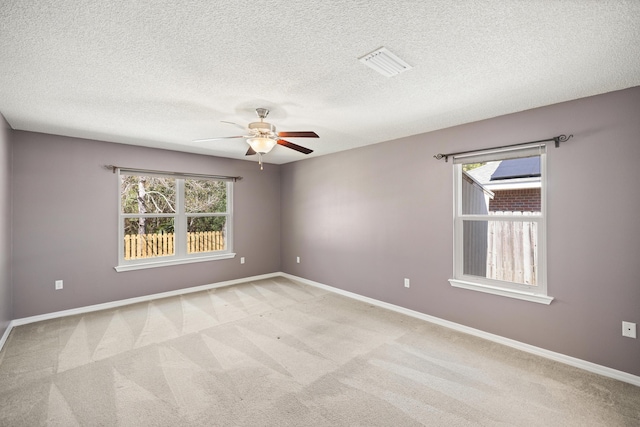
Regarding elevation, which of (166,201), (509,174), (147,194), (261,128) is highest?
(261,128)

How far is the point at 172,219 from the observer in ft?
16.0

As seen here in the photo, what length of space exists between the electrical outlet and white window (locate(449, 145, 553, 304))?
1.65 ft

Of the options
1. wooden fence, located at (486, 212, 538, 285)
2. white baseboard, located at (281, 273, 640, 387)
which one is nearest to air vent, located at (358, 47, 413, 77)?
wooden fence, located at (486, 212, 538, 285)

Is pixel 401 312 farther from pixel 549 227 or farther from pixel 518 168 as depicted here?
pixel 518 168

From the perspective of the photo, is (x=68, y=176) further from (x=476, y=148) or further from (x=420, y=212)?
(x=476, y=148)

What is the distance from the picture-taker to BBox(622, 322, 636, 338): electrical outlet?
2381 mm

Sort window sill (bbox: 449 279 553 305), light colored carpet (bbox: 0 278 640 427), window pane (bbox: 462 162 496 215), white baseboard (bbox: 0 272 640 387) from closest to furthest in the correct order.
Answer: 1. light colored carpet (bbox: 0 278 640 427)
2. white baseboard (bbox: 0 272 640 387)
3. window sill (bbox: 449 279 553 305)
4. window pane (bbox: 462 162 496 215)

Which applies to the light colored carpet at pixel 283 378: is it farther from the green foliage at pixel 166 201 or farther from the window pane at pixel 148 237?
the green foliage at pixel 166 201

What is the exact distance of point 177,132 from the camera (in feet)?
12.3

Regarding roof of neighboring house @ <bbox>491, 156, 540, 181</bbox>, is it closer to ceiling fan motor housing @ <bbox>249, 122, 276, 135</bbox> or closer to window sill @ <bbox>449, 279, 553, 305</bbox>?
window sill @ <bbox>449, 279, 553, 305</bbox>

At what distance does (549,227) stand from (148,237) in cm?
532

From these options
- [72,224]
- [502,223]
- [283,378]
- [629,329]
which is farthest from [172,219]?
[629,329]

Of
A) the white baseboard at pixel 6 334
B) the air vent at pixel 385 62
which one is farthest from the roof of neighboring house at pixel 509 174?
the white baseboard at pixel 6 334

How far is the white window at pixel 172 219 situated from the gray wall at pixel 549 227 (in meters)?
2.09
